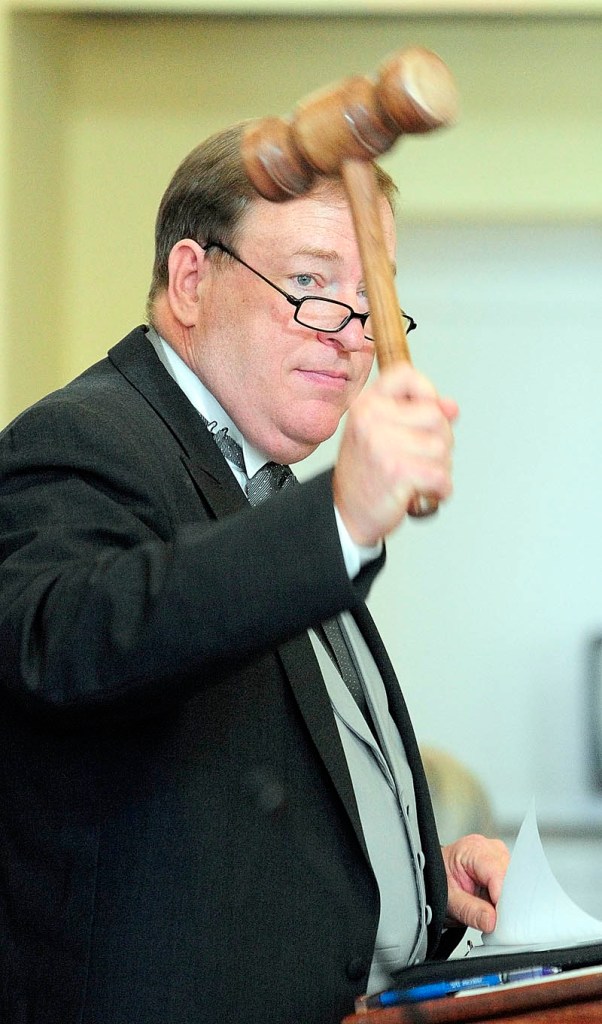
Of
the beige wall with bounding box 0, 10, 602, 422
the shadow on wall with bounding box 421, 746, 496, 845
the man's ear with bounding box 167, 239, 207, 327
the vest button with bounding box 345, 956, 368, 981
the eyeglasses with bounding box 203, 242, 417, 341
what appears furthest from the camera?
the beige wall with bounding box 0, 10, 602, 422

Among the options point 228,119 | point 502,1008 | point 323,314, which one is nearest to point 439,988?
point 502,1008

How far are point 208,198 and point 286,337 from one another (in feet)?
0.72

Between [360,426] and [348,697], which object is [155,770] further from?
[360,426]

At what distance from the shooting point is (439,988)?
1059 millimetres

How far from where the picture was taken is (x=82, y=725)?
3.86ft

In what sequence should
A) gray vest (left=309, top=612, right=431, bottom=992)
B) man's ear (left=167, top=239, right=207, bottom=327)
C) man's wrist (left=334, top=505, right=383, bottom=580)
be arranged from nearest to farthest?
man's wrist (left=334, top=505, right=383, bottom=580) → gray vest (left=309, top=612, right=431, bottom=992) → man's ear (left=167, top=239, right=207, bottom=327)

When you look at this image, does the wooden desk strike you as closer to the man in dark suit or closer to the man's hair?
the man in dark suit

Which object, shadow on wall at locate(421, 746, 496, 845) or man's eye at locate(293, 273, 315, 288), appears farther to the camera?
shadow on wall at locate(421, 746, 496, 845)

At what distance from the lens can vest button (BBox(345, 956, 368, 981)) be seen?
131 cm

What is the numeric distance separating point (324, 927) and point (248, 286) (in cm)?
73

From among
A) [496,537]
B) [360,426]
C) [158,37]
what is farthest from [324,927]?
[158,37]

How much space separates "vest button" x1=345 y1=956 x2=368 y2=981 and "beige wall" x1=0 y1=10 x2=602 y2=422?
9.34 ft

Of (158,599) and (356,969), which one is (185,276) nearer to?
(158,599)

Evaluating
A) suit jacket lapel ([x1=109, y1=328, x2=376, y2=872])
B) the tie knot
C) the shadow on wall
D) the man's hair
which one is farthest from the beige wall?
suit jacket lapel ([x1=109, y1=328, x2=376, y2=872])
